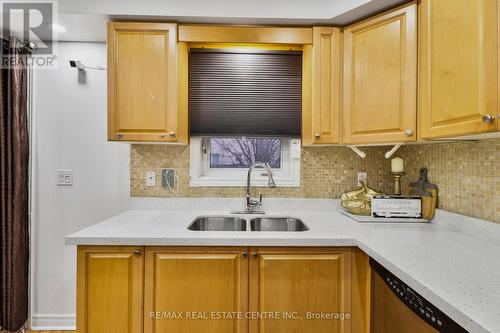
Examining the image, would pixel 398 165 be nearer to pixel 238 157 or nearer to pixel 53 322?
pixel 238 157

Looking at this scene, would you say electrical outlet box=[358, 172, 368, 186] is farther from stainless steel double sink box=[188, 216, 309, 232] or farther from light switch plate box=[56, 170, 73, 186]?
light switch plate box=[56, 170, 73, 186]

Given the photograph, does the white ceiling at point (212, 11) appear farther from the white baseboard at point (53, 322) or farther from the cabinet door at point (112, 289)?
the white baseboard at point (53, 322)

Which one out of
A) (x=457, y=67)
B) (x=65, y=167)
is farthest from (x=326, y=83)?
(x=65, y=167)

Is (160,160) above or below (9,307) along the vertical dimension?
above

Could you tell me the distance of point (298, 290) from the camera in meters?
1.33

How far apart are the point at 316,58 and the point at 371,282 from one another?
1.32m

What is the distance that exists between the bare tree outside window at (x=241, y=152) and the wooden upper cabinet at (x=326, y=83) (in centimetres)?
50

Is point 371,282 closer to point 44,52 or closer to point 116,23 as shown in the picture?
point 116,23

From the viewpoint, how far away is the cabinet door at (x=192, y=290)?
1.33 metres

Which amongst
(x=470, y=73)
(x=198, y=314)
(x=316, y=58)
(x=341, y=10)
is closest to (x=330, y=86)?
(x=316, y=58)

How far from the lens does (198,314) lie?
1.33 meters

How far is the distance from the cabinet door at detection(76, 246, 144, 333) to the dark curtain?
0.98m

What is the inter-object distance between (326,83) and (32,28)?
1997 millimetres

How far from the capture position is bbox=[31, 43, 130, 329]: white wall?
2.04m
